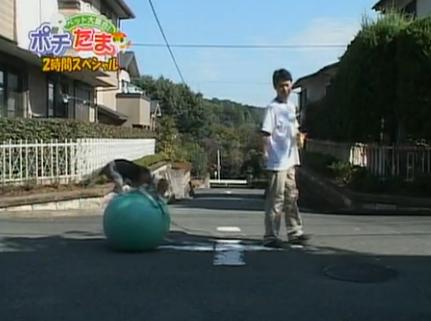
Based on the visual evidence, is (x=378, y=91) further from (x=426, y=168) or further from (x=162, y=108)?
(x=162, y=108)

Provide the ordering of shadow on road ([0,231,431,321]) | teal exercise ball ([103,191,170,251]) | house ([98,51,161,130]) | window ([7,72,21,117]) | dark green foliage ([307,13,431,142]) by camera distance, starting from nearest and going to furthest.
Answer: shadow on road ([0,231,431,321])
teal exercise ball ([103,191,170,251])
dark green foliage ([307,13,431,142])
window ([7,72,21,117])
house ([98,51,161,130])

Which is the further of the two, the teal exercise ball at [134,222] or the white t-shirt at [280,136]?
the white t-shirt at [280,136]

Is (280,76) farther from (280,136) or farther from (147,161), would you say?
(147,161)

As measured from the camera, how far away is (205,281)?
6078 millimetres

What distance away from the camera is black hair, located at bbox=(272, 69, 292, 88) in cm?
761

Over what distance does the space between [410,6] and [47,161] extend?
17.8 m

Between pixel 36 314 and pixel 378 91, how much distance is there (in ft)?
34.9

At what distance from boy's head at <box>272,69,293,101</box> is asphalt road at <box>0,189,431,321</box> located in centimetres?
174

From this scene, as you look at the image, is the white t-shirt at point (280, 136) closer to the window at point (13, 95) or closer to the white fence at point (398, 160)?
the white fence at point (398, 160)

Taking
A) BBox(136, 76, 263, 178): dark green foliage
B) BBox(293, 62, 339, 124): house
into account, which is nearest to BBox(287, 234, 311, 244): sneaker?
BBox(293, 62, 339, 124): house

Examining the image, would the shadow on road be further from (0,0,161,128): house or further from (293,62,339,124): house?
(293,62,339,124): house

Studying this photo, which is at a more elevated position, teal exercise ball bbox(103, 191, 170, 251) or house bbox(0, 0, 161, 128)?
house bbox(0, 0, 161, 128)

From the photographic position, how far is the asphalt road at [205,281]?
514 centimetres

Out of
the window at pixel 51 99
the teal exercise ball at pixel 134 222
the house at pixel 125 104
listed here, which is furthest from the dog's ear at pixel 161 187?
the house at pixel 125 104
